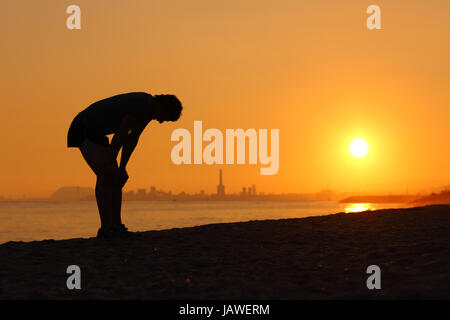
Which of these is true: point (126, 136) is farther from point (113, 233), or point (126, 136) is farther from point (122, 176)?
point (113, 233)

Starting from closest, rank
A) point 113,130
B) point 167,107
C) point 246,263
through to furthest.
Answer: point 246,263 → point 167,107 → point 113,130

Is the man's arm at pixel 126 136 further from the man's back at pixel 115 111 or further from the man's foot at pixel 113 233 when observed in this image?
the man's foot at pixel 113 233

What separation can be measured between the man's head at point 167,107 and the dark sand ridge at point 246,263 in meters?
1.97

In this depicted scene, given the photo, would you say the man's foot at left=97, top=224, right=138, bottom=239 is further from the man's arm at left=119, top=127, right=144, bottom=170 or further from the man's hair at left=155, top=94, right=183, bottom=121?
the man's hair at left=155, top=94, right=183, bottom=121

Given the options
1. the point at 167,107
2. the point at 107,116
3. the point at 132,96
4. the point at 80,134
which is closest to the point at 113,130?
the point at 107,116

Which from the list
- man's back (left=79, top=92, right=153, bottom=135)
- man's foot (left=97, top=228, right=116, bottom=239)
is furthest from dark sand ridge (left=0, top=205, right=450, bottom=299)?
man's back (left=79, top=92, right=153, bottom=135)

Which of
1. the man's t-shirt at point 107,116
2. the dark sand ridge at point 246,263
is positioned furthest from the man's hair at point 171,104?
the dark sand ridge at point 246,263

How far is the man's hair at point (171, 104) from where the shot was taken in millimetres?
8484

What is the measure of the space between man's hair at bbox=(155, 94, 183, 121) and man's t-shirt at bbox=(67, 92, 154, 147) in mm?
161

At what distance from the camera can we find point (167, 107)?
8477 mm

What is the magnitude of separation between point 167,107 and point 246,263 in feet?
8.88

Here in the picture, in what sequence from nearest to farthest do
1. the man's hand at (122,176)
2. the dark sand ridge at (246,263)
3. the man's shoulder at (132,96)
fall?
the dark sand ridge at (246,263) < the man's shoulder at (132,96) < the man's hand at (122,176)

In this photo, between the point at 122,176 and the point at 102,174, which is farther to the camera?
the point at 122,176
